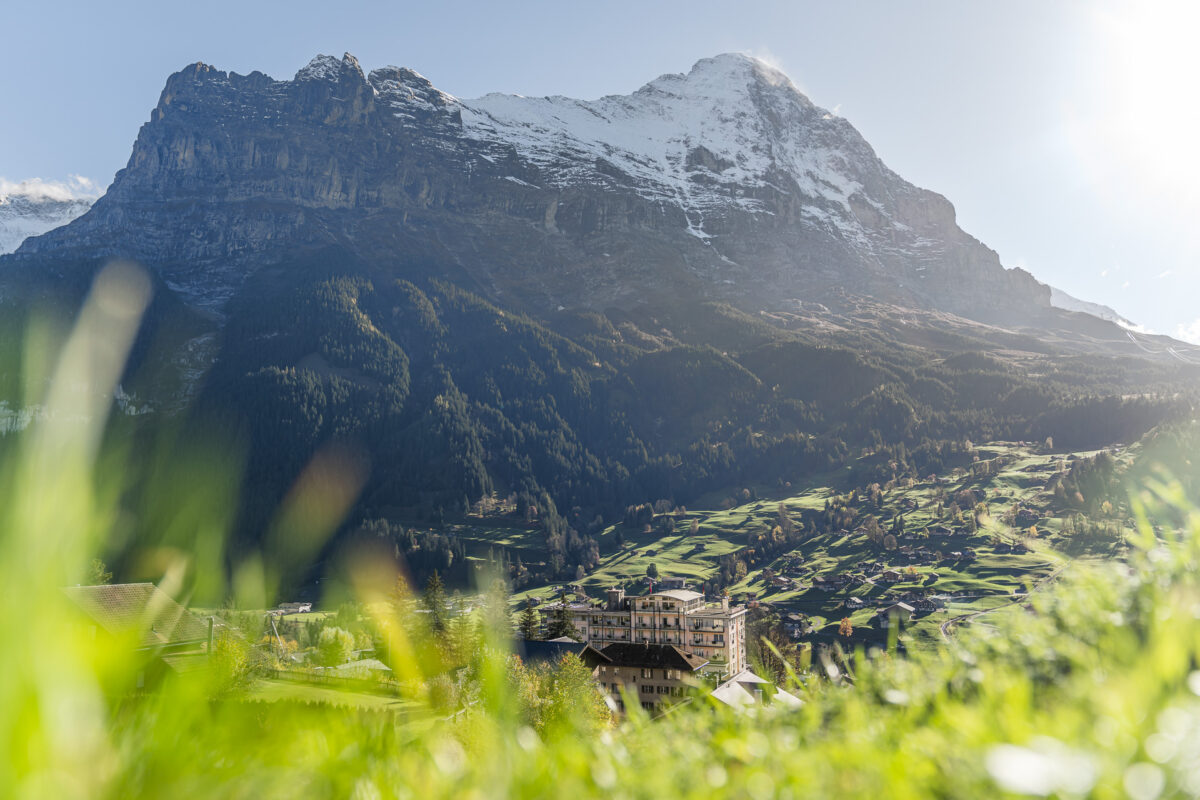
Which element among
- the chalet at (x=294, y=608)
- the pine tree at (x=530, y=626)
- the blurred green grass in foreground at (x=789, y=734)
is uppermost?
the blurred green grass in foreground at (x=789, y=734)

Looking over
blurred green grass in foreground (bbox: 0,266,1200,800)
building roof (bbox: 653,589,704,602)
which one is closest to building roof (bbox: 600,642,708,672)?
building roof (bbox: 653,589,704,602)

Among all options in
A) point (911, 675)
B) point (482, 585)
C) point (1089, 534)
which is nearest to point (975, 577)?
point (1089, 534)

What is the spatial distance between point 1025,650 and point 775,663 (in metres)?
94.0

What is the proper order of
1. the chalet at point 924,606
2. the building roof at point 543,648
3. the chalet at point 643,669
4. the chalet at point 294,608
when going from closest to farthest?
the chalet at point 643,669 → the building roof at point 543,648 → the chalet at point 924,606 → the chalet at point 294,608

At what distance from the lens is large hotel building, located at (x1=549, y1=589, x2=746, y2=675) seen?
111 metres

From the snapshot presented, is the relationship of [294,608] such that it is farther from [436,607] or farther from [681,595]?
[681,595]

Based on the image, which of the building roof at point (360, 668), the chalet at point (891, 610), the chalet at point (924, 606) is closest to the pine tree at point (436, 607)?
the building roof at point (360, 668)

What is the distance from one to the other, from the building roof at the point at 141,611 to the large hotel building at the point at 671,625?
199 feet

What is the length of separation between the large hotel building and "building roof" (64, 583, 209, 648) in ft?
199

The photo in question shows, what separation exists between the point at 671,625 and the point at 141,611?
257 ft

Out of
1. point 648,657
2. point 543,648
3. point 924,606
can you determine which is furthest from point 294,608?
point 924,606

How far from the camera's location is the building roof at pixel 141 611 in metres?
52.5

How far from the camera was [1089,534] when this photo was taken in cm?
17688

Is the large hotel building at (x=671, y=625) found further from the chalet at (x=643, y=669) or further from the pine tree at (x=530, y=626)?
the chalet at (x=643, y=669)
